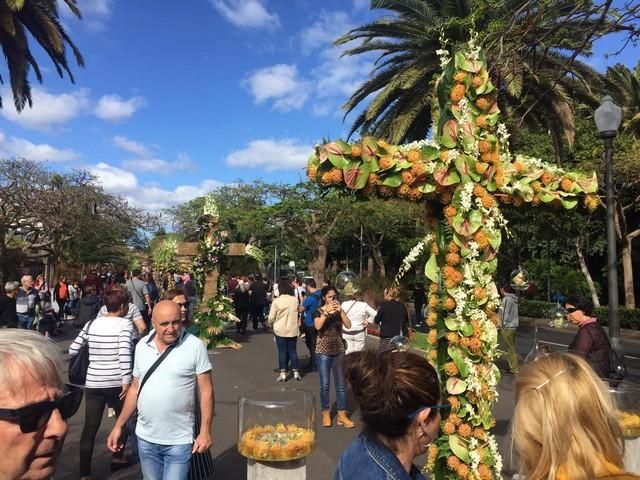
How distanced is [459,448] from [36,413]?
2741 mm

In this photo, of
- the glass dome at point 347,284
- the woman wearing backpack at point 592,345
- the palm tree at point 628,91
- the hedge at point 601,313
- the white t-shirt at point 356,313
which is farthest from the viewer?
the palm tree at point 628,91

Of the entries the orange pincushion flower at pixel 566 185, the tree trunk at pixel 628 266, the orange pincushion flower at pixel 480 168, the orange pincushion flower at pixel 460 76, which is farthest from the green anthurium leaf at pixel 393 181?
the tree trunk at pixel 628 266

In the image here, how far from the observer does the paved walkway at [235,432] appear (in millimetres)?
4961

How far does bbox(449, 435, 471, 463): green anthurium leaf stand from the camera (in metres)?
3.40

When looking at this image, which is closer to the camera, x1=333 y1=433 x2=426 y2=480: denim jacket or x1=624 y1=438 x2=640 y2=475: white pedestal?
x1=333 y1=433 x2=426 y2=480: denim jacket

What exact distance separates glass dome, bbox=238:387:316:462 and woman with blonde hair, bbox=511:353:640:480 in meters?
1.85

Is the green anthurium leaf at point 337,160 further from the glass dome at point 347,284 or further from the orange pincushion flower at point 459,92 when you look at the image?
the glass dome at point 347,284

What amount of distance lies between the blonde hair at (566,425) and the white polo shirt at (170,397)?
2258 millimetres

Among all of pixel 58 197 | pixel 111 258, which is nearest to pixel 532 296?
pixel 58 197

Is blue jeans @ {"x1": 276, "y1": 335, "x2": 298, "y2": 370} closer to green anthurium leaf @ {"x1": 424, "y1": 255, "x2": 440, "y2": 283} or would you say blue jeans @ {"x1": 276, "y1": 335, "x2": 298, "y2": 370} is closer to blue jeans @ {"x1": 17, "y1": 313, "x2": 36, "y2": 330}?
green anthurium leaf @ {"x1": 424, "y1": 255, "x2": 440, "y2": 283}

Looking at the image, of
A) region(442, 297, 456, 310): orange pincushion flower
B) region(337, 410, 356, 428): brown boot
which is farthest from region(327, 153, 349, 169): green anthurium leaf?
region(337, 410, 356, 428): brown boot

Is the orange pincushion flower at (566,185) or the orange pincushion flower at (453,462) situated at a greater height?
the orange pincushion flower at (566,185)

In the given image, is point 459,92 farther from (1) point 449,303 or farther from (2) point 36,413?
(2) point 36,413

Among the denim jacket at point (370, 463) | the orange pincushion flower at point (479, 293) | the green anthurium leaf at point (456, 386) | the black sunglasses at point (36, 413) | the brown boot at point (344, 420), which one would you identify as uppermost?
the orange pincushion flower at point (479, 293)
